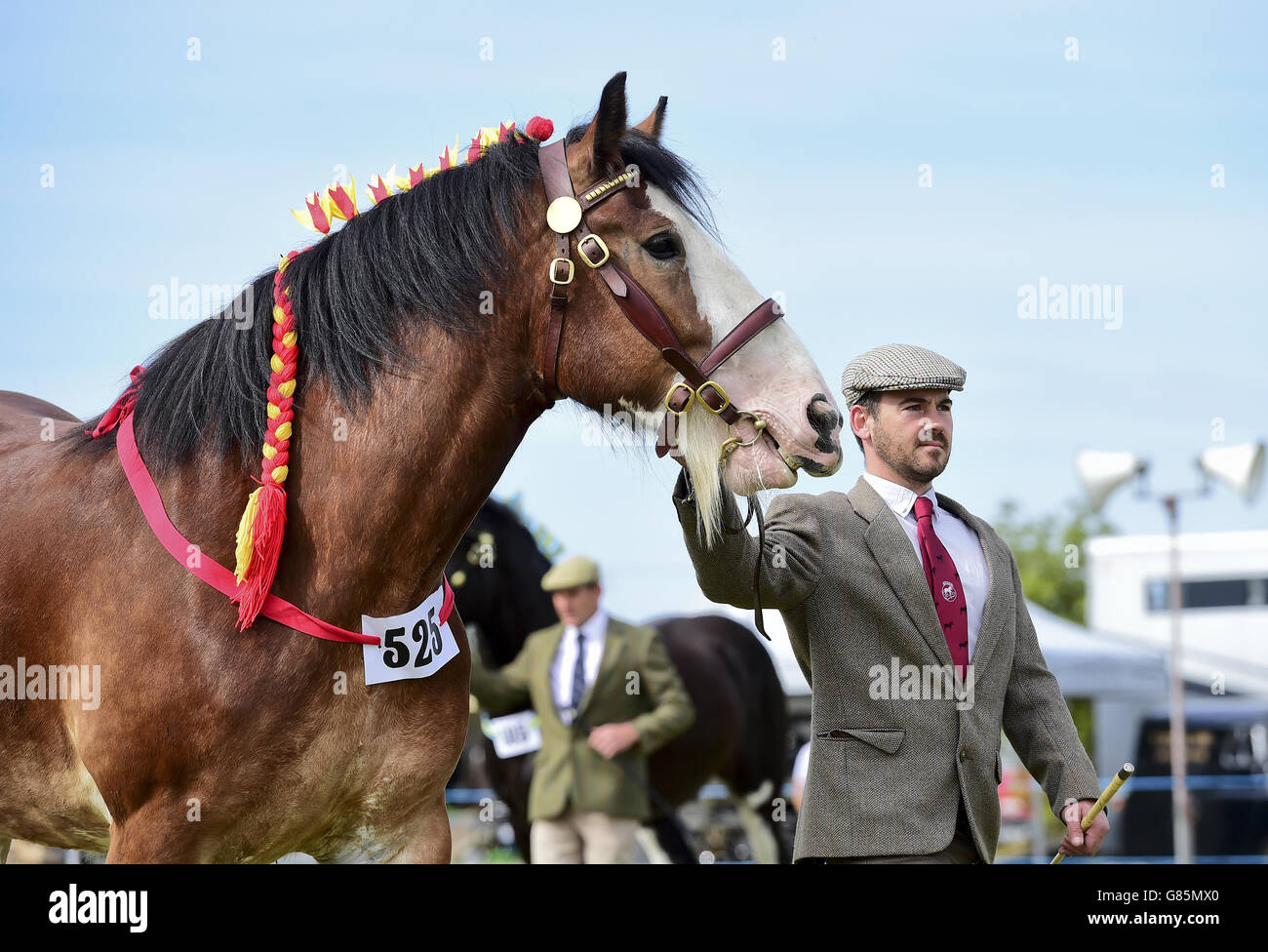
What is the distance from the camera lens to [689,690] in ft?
30.0

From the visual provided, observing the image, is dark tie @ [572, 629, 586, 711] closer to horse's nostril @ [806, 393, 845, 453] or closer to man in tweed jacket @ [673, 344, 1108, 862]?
man in tweed jacket @ [673, 344, 1108, 862]

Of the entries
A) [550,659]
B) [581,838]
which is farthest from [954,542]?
[581,838]

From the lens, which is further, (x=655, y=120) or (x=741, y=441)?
(x=655, y=120)

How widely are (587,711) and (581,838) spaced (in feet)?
2.44

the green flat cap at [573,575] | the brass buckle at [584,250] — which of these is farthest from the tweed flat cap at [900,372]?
the green flat cap at [573,575]

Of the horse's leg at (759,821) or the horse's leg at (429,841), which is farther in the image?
the horse's leg at (759,821)

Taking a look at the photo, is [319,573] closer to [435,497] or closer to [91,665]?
[435,497]

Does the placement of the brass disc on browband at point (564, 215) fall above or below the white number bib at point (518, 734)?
above

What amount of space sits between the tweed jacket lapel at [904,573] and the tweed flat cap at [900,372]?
31 centimetres

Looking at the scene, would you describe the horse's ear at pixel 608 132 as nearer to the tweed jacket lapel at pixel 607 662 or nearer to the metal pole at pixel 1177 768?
the tweed jacket lapel at pixel 607 662

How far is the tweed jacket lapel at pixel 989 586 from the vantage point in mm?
3045
